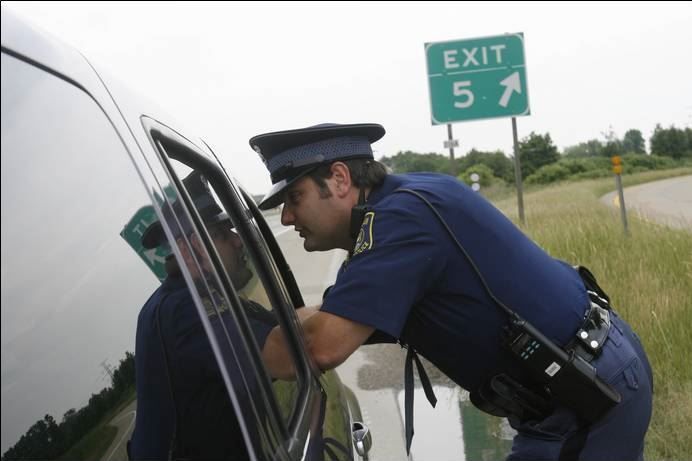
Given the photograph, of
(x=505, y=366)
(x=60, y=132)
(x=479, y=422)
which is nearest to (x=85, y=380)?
(x=60, y=132)

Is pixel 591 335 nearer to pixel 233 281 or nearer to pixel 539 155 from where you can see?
pixel 233 281

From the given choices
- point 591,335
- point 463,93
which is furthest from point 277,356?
point 463,93

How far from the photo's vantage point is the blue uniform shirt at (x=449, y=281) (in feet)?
6.19

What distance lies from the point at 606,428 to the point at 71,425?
5.27 ft

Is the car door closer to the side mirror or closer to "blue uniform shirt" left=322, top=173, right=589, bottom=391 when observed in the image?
"blue uniform shirt" left=322, top=173, right=589, bottom=391

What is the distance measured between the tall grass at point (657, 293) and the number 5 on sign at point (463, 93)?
14.8 feet

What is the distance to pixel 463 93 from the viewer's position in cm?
1339

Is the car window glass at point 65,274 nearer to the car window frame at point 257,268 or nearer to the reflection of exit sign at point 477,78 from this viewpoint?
the car window frame at point 257,268

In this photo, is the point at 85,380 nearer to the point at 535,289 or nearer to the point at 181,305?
the point at 181,305

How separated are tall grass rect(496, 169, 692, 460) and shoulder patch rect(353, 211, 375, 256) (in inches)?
102

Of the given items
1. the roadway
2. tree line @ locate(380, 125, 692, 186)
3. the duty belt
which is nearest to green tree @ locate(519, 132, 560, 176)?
tree line @ locate(380, 125, 692, 186)

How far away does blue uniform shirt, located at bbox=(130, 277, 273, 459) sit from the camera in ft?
3.79

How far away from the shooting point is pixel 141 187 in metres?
1.25

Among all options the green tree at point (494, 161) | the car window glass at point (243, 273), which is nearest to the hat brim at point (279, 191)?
the car window glass at point (243, 273)
